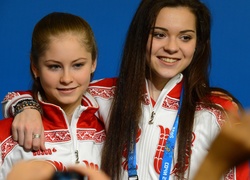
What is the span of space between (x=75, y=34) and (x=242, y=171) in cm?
53

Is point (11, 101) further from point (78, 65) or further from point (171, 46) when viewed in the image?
point (171, 46)

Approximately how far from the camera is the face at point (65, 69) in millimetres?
1172

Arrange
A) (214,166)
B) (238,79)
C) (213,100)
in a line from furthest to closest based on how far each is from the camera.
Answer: (238,79), (213,100), (214,166)

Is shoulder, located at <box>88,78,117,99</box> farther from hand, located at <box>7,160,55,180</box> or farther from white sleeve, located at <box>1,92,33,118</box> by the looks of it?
hand, located at <box>7,160,55,180</box>

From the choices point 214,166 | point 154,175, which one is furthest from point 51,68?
point 214,166

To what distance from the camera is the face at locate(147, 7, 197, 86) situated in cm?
129

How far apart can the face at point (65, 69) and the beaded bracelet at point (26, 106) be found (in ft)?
0.16

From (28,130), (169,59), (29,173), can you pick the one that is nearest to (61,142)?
(28,130)

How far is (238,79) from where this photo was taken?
2736 millimetres

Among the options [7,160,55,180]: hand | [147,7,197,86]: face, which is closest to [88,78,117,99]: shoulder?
[147,7,197,86]: face

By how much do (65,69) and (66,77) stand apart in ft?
0.07

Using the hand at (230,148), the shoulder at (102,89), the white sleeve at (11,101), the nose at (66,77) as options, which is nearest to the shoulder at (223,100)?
the shoulder at (102,89)

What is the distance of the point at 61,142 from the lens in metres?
1.18

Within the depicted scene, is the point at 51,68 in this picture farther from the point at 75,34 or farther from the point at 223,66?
the point at 223,66
